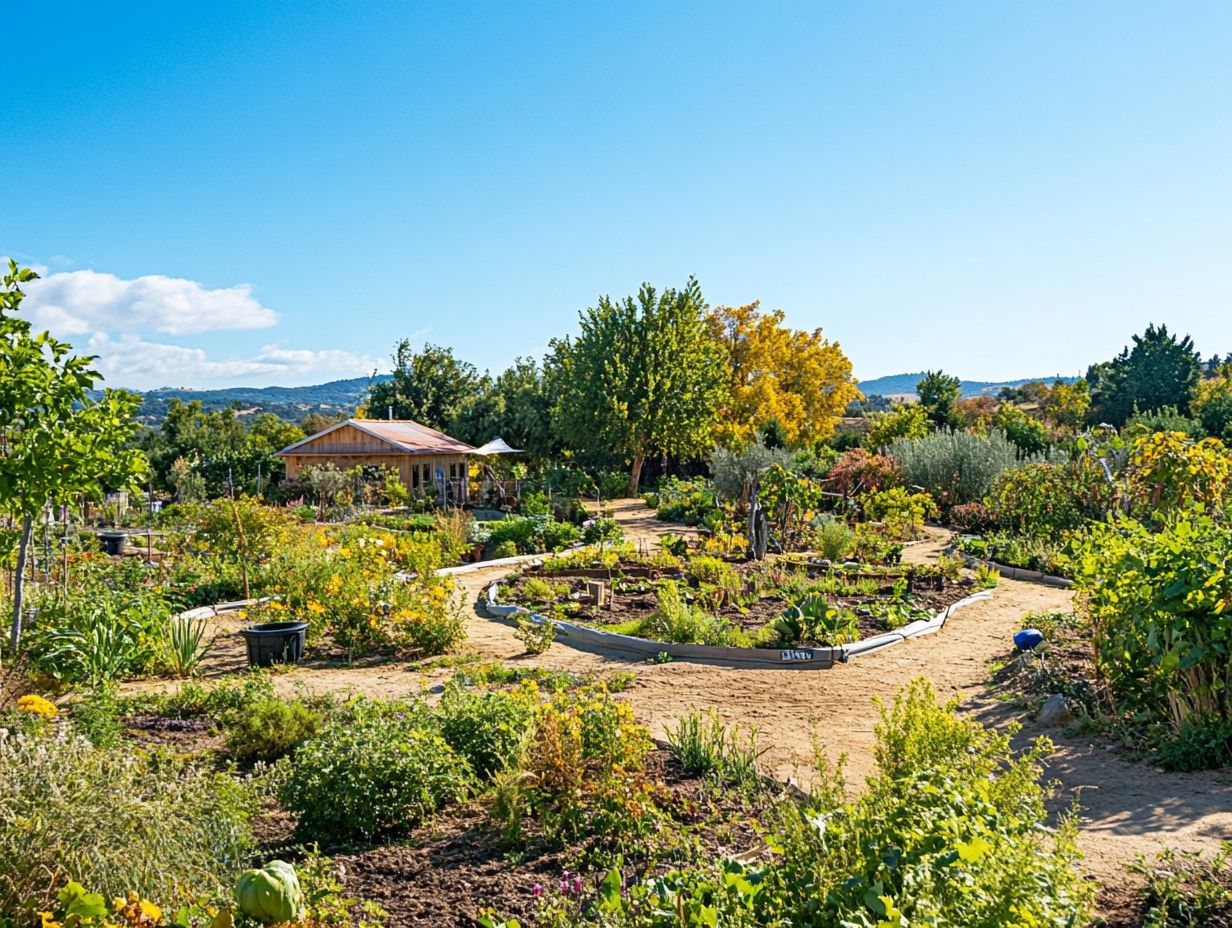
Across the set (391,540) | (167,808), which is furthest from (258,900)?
(391,540)

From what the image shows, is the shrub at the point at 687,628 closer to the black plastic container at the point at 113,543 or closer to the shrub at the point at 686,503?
the shrub at the point at 686,503

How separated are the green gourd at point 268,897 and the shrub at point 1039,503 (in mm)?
13162

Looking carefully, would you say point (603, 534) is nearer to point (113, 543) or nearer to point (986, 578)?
point (986, 578)

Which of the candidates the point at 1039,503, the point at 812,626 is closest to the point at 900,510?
the point at 1039,503

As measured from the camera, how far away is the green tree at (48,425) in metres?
5.59

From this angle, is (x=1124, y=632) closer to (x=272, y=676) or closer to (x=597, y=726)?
(x=597, y=726)

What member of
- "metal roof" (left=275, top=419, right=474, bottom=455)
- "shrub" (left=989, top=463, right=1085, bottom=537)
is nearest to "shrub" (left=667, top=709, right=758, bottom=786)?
"shrub" (left=989, top=463, right=1085, bottom=537)

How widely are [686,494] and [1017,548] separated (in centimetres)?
963

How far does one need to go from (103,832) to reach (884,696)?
212 inches

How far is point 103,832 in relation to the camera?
309 cm

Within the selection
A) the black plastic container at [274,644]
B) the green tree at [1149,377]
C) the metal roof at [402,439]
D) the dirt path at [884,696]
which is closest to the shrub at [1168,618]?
the dirt path at [884,696]

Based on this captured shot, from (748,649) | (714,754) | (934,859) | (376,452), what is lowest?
(748,649)

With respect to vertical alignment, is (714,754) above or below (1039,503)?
below

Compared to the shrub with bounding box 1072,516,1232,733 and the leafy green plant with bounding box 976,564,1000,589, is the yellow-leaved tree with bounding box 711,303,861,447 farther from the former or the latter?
the shrub with bounding box 1072,516,1232,733
